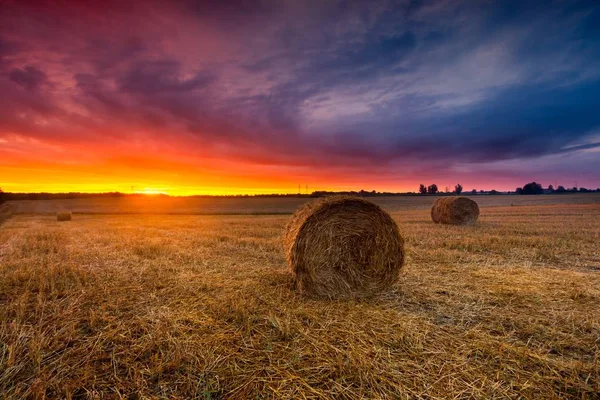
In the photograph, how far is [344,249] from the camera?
19.5 feet

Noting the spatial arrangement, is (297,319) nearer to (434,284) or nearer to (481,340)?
(481,340)

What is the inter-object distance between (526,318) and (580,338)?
2.05 feet

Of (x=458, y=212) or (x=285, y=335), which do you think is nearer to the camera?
(x=285, y=335)

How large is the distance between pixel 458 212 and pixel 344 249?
13.6 meters

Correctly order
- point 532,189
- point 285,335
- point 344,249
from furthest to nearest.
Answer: point 532,189 < point 344,249 < point 285,335

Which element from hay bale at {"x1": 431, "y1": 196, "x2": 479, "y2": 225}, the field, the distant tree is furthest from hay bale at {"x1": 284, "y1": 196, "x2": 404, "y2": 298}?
the distant tree

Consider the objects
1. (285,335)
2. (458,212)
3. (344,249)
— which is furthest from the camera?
(458,212)

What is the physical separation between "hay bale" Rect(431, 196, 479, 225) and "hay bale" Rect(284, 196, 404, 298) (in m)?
12.8

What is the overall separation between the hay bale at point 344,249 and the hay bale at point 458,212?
12820 mm

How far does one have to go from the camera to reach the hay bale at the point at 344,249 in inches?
223

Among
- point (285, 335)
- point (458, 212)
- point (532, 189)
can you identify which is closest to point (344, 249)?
point (285, 335)

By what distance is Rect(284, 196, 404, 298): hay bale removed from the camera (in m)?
5.66

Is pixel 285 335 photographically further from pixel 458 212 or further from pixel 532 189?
pixel 532 189

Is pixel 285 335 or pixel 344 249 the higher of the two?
pixel 344 249
